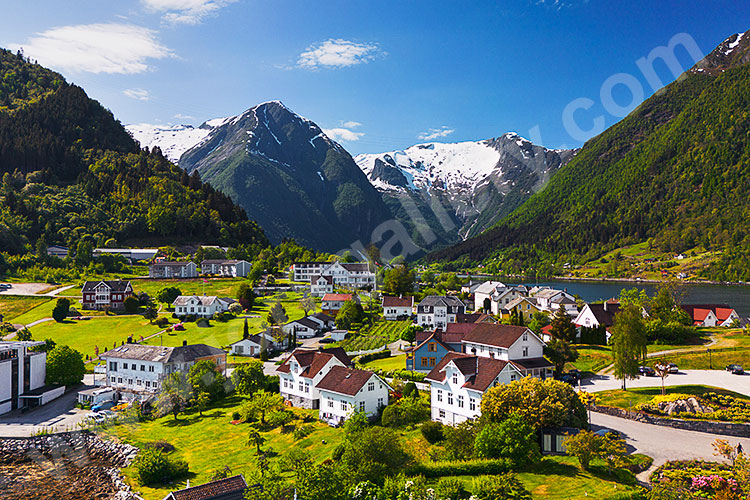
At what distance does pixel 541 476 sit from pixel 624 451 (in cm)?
538

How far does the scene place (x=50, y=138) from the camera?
17438cm

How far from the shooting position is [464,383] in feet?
127

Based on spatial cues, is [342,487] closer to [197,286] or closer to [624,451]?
[624,451]

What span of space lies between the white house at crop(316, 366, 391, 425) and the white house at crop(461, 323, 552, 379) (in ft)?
34.6

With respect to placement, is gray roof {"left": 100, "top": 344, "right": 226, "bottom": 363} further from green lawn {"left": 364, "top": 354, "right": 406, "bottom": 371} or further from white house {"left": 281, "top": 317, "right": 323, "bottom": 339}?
green lawn {"left": 364, "top": 354, "right": 406, "bottom": 371}

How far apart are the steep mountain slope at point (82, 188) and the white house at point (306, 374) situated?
10263cm

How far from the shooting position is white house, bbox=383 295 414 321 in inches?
3570

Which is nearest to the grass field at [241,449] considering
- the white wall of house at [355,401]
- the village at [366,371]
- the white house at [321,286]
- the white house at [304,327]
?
the village at [366,371]

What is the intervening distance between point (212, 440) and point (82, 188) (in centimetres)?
14862

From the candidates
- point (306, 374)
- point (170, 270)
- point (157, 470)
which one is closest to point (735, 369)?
point (306, 374)

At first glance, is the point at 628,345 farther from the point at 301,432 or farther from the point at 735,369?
the point at 301,432

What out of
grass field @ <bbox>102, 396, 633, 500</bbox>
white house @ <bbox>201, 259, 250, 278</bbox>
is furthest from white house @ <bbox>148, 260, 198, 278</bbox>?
grass field @ <bbox>102, 396, 633, 500</bbox>

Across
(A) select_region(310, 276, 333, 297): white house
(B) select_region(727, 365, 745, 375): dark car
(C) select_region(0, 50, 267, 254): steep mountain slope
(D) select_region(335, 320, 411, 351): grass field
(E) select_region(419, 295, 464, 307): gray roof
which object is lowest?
(B) select_region(727, 365, 745, 375): dark car

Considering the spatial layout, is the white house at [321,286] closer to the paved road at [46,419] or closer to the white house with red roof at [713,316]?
the paved road at [46,419]
